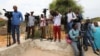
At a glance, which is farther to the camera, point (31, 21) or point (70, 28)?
point (31, 21)

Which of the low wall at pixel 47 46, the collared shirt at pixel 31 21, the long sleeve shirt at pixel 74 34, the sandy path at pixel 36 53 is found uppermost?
the collared shirt at pixel 31 21

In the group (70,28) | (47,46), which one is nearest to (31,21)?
(47,46)

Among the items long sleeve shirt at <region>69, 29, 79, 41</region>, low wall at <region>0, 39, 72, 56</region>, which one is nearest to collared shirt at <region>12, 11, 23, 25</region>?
low wall at <region>0, 39, 72, 56</region>

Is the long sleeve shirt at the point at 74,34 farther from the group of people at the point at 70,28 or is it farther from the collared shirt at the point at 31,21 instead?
the collared shirt at the point at 31,21

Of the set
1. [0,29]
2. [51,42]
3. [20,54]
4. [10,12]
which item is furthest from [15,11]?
[0,29]

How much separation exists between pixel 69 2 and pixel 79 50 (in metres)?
23.6

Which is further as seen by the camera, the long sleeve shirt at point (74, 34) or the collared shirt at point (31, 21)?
the collared shirt at point (31, 21)

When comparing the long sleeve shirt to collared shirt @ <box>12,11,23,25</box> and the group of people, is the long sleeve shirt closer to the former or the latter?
the group of people

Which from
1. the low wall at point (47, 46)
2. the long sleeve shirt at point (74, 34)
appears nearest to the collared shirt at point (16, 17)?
the low wall at point (47, 46)

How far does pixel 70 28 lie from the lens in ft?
56.7

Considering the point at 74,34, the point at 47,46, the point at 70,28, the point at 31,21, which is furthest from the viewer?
the point at 31,21

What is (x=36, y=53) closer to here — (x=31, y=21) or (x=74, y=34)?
(x=31, y=21)

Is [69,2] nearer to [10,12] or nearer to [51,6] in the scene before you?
[51,6]

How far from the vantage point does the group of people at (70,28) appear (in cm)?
1572
